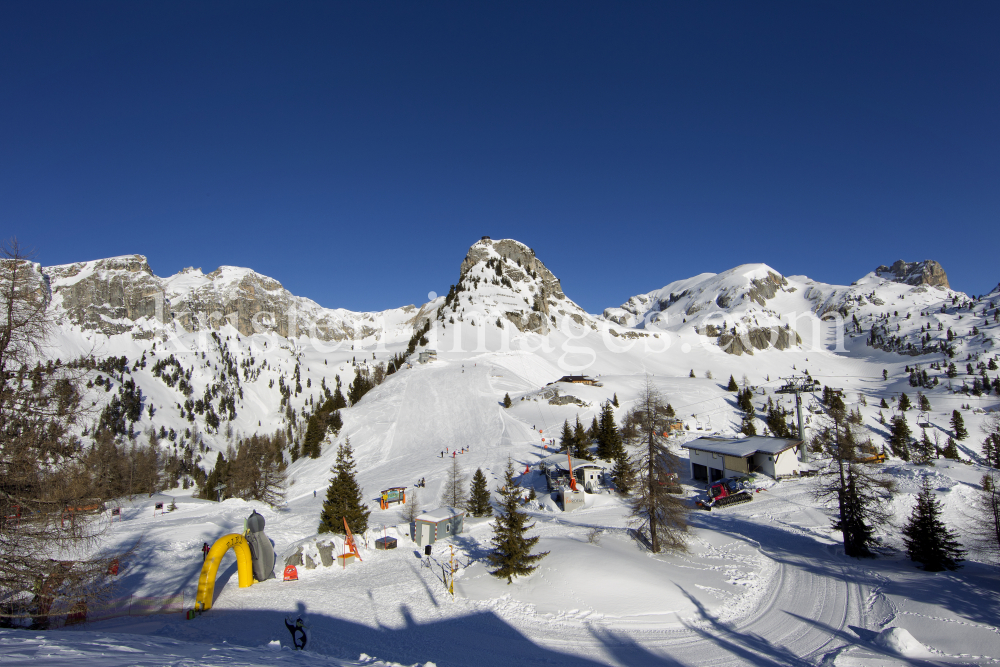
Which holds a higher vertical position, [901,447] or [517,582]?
[517,582]

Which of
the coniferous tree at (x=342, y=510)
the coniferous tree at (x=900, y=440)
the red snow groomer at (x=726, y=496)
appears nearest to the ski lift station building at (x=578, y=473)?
the red snow groomer at (x=726, y=496)

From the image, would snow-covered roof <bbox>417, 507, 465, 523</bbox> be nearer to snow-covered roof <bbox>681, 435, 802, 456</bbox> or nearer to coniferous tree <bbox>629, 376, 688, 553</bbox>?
coniferous tree <bbox>629, 376, 688, 553</bbox>

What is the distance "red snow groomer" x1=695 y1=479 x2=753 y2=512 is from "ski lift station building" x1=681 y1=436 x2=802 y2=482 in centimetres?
393

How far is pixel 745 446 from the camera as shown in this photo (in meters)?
42.4

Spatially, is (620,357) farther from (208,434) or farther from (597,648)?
(208,434)

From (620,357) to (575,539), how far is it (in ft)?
398

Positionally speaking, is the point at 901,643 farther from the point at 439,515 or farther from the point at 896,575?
the point at 439,515

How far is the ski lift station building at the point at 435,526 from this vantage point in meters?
25.5

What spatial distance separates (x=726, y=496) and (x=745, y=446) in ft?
33.9

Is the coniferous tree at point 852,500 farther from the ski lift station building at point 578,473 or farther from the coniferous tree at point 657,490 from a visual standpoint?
the ski lift station building at point 578,473

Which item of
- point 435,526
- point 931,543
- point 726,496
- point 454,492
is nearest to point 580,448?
point 454,492

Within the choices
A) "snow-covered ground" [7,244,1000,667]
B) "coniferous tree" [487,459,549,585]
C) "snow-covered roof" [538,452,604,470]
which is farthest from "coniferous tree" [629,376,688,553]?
"snow-covered roof" [538,452,604,470]

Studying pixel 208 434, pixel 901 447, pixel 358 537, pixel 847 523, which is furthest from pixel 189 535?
pixel 208 434

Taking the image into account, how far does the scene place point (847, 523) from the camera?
22.0 metres
